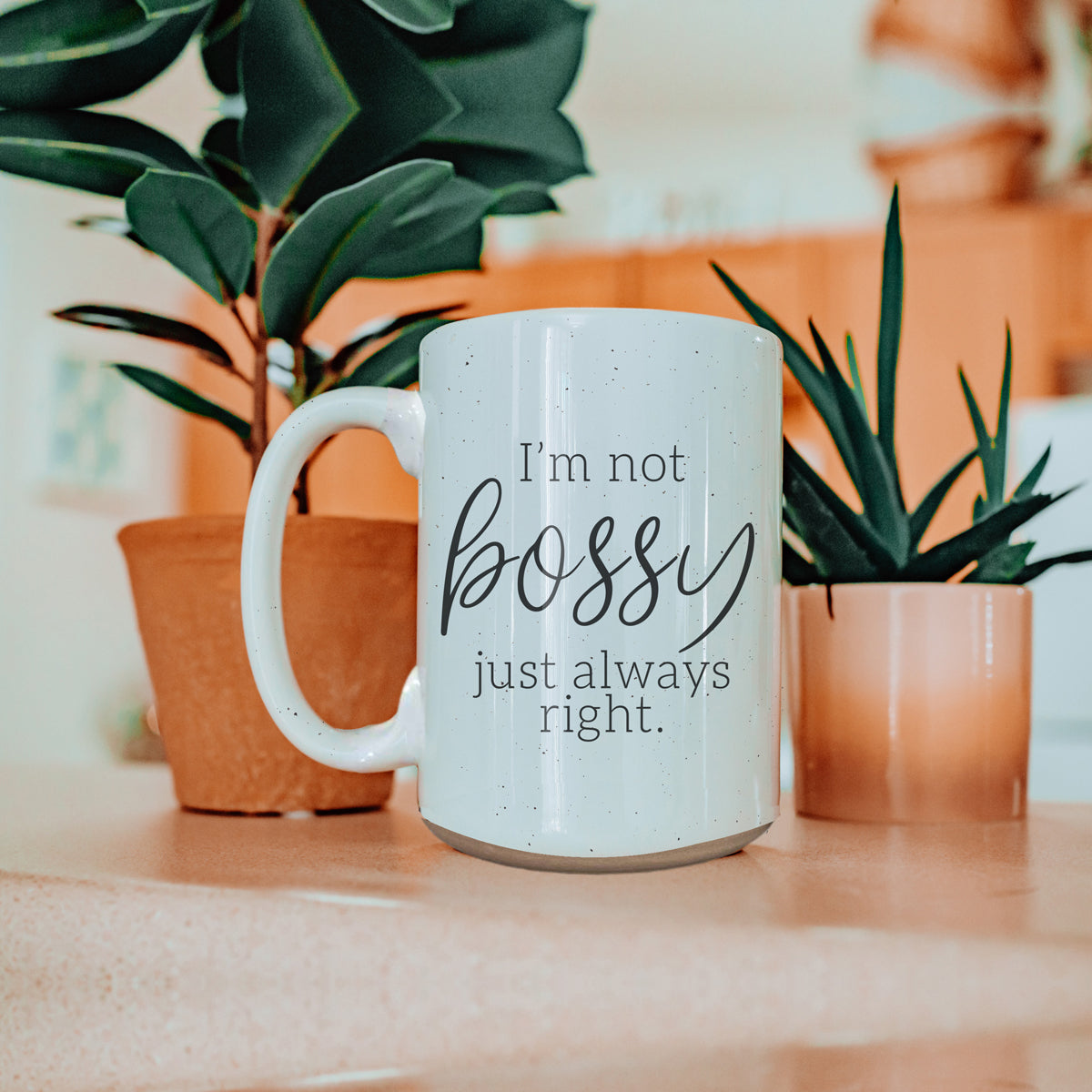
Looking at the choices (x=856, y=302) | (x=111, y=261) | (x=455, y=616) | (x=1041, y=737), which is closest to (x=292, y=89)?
(x=455, y=616)

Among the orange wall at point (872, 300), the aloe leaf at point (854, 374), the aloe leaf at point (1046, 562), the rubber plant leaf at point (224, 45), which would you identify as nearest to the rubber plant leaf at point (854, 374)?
the aloe leaf at point (854, 374)

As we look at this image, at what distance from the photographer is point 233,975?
273mm

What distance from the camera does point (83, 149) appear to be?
16.9 inches

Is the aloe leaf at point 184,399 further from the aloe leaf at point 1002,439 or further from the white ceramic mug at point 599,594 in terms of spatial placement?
the aloe leaf at point 1002,439

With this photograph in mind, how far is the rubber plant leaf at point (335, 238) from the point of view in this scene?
1.31 ft

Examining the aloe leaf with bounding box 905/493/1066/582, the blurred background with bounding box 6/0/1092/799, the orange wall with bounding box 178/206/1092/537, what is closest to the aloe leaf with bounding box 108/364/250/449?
the aloe leaf with bounding box 905/493/1066/582

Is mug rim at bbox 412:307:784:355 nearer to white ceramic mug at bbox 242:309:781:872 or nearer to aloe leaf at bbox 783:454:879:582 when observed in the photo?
white ceramic mug at bbox 242:309:781:872

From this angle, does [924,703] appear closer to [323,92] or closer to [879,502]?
[879,502]

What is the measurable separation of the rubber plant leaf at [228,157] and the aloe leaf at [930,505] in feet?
1.17

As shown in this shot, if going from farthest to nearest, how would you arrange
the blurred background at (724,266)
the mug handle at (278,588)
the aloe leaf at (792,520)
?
the blurred background at (724,266) → the aloe leaf at (792,520) → the mug handle at (278,588)

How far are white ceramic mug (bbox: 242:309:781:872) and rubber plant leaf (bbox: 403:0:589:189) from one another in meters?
0.20

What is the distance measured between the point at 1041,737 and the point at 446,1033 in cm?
236

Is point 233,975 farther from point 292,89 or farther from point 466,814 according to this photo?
point 292,89

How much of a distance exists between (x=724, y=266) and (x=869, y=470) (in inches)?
104
